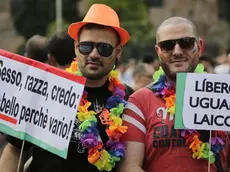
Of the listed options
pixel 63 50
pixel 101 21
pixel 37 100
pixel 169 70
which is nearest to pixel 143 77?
pixel 63 50

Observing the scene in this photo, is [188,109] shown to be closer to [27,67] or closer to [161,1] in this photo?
[27,67]

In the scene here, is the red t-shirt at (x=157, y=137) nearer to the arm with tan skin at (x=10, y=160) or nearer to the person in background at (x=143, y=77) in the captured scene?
the arm with tan skin at (x=10, y=160)

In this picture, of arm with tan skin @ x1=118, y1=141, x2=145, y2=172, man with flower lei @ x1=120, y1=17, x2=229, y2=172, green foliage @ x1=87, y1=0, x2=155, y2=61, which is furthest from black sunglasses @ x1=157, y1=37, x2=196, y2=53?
green foliage @ x1=87, y1=0, x2=155, y2=61

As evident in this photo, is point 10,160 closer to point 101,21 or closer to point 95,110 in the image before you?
point 95,110

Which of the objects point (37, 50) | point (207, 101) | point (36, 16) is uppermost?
point (36, 16)

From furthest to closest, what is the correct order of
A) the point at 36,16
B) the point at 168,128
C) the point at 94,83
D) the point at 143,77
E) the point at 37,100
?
the point at 36,16 → the point at 143,77 → the point at 94,83 → the point at 168,128 → the point at 37,100

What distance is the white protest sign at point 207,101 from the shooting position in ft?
16.0

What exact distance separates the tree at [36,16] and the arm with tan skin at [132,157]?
4510 cm

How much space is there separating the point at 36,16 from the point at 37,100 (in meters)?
47.1

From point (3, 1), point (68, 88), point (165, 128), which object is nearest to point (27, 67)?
point (68, 88)

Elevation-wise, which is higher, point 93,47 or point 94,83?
point 93,47

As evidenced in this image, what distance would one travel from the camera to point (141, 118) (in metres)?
4.90

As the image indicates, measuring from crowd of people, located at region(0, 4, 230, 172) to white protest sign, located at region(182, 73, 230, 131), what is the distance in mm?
133

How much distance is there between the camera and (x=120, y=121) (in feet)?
16.2
